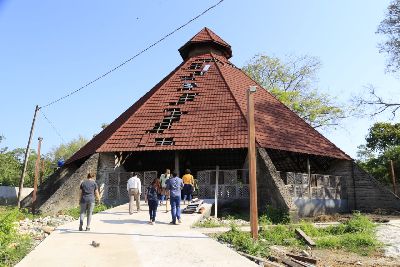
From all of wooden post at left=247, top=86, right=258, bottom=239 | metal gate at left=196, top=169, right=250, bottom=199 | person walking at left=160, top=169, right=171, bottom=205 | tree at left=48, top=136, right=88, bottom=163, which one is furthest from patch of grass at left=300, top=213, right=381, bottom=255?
tree at left=48, top=136, right=88, bottom=163

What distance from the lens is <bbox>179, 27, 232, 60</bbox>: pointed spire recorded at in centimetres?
2588

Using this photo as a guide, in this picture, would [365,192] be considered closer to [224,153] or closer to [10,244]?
[224,153]

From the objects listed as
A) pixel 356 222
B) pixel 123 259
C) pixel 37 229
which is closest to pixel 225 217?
pixel 356 222

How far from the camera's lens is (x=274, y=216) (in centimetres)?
1343

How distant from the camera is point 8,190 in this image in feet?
128

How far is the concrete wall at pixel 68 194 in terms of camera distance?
15.1 m

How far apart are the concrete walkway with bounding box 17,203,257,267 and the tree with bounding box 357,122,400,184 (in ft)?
89.9

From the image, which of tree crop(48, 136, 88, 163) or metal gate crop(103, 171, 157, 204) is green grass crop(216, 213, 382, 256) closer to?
metal gate crop(103, 171, 157, 204)

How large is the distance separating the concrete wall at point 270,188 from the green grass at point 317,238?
218 cm

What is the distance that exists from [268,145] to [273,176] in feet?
5.81

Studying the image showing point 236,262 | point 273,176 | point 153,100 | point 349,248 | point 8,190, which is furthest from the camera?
point 8,190

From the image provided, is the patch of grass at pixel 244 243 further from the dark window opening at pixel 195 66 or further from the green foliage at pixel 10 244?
the dark window opening at pixel 195 66

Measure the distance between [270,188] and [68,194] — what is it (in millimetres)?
8833

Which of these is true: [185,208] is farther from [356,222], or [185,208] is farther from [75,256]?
[75,256]
